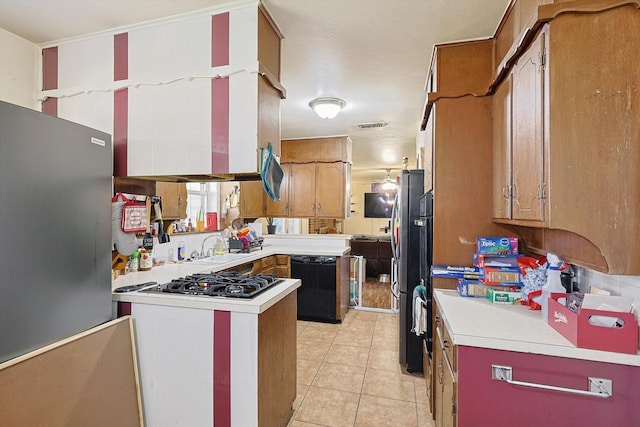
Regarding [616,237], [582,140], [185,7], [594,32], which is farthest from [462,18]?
[185,7]

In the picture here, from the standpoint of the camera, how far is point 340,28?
1.88m

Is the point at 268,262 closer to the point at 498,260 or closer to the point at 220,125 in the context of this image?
the point at 220,125

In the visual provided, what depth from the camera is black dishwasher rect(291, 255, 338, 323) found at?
12.5 feet

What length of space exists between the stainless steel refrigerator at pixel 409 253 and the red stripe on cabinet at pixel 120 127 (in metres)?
2.09

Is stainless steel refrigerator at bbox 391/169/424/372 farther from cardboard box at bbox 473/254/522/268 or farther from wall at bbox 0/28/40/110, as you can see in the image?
wall at bbox 0/28/40/110

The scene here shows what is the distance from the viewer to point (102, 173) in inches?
63.9

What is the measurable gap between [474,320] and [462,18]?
1.66m

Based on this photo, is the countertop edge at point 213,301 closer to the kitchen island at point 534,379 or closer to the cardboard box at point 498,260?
the kitchen island at point 534,379

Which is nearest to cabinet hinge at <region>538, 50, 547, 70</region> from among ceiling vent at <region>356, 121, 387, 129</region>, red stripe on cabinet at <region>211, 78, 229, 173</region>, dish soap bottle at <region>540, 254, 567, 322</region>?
dish soap bottle at <region>540, 254, 567, 322</region>

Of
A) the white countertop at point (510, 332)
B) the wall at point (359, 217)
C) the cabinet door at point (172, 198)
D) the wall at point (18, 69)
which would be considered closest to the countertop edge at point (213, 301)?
the white countertop at point (510, 332)

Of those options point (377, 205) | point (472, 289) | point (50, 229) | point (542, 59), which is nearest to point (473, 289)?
point (472, 289)

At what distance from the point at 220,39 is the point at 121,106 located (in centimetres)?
77

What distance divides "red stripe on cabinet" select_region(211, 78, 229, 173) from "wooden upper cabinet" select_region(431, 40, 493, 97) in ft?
4.38

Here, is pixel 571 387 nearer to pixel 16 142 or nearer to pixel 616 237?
pixel 616 237
